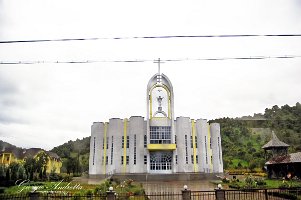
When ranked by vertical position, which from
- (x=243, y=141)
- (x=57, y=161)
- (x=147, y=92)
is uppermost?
(x=147, y=92)

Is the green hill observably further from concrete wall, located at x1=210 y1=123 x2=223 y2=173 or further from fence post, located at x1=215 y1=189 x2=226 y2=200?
fence post, located at x1=215 y1=189 x2=226 y2=200

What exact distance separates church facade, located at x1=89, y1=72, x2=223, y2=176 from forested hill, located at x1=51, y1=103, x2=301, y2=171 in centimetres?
893

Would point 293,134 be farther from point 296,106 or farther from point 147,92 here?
point 147,92

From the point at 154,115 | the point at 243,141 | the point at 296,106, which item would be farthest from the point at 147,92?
the point at 296,106

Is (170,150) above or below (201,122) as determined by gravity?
below

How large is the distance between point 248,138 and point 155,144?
129 feet

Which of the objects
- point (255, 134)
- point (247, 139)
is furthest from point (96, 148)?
point (255, 134)

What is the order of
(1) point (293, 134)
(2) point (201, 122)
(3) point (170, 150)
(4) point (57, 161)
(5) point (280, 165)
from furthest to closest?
(1) point (293, 134)
(4) point (57, 161)
(2) point (201, 122)
(3) point (170, 150)
(5) point (280, 165)

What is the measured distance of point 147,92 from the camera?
3606 centimetres

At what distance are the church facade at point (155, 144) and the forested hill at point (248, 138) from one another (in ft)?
29.3

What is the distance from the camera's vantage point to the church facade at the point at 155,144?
113ft

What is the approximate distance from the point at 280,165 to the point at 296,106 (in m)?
56.1

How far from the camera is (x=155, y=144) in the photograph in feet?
110

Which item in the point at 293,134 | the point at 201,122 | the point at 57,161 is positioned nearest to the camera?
the point at 201,122
